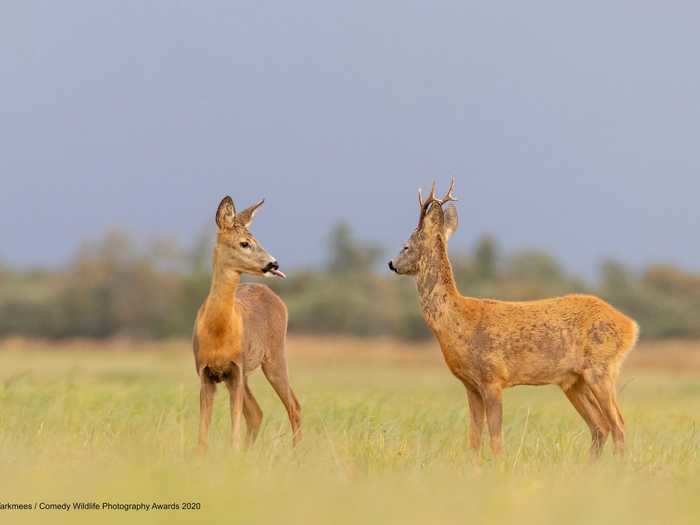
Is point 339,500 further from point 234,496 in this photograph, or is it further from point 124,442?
point 124,442

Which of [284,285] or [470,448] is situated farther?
[284,285]

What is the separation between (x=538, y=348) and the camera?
1049cm

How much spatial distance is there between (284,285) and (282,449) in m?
41.9

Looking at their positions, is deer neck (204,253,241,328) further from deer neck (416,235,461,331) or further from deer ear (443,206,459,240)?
deer ear (443,206,459,240)

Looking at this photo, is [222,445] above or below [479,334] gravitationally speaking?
below

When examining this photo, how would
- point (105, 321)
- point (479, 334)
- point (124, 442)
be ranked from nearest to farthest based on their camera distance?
point (124, 442) < point (479, 334) < point (105, 321)

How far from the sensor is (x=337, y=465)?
26.0ft

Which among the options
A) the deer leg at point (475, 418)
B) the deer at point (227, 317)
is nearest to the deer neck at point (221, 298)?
the deer at point (227, 317)

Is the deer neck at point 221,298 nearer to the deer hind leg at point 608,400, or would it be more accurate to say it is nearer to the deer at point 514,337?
the deer at point 514,337

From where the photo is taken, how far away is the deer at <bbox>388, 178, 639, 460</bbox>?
10.4 metres

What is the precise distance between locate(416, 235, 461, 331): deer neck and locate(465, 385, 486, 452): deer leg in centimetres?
70

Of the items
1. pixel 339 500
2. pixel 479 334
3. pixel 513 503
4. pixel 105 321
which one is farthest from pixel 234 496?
pixel 105 321

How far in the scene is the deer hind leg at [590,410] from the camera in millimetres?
10811

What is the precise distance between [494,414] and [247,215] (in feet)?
8.72
